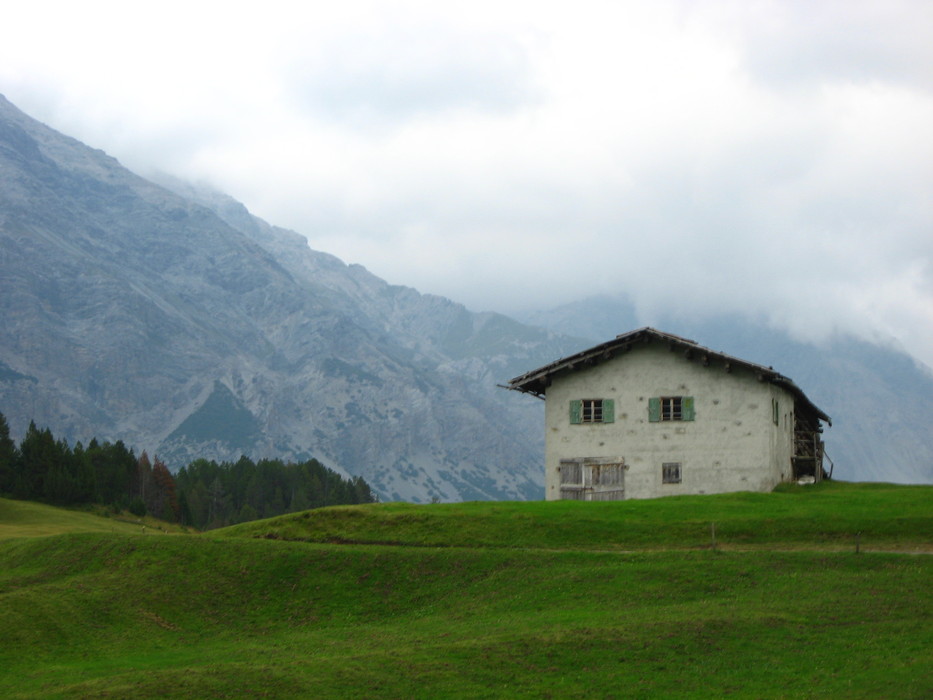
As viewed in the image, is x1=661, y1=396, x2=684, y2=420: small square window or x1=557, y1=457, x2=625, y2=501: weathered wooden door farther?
x1=557, y1=457, x2=625, y2=501: weathered wooden door

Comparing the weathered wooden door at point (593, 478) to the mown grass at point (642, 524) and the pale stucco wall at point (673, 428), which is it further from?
the mown grass at point (642, 524)

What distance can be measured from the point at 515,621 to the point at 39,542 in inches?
997

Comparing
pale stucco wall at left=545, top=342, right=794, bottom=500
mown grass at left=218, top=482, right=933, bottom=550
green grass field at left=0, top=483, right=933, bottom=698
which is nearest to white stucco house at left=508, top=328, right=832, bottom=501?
pale stucco wall at left=545, top=342, right=794, bottom=500

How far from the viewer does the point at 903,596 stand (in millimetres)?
34812

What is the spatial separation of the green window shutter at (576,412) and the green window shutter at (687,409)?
6273 mm

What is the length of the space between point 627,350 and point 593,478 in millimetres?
8248

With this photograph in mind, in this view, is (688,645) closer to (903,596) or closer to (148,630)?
(903,596)

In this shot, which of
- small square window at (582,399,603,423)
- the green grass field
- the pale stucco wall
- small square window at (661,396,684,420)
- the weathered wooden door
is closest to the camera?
the green grass field

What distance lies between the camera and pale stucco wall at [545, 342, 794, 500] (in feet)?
210

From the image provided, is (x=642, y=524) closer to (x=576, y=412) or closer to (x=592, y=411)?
(x=592, y=411)

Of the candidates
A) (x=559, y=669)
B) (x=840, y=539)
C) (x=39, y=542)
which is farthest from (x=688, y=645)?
(x=39, y=542)

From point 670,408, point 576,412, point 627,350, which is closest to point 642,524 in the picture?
point 670,408

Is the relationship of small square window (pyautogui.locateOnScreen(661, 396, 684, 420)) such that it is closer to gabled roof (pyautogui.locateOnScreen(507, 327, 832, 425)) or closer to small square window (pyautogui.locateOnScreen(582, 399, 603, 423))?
gabled roof (pyautogui.locateOnScreen(507, 327, 832, 425))

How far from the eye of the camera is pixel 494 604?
126 feet
